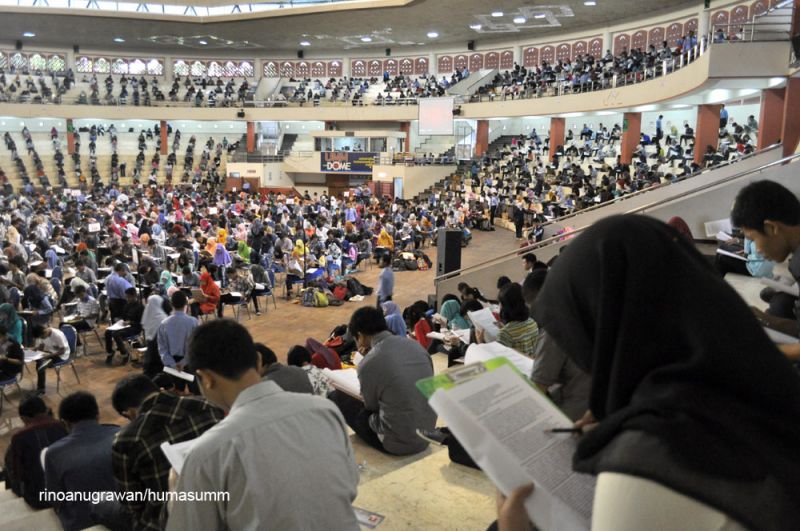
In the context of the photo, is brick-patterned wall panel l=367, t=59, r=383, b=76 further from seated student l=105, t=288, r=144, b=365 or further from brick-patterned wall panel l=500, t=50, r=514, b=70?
seated student l=105, t=288, r=144, b=365

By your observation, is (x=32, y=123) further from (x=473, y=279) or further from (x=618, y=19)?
(x=473, y=279)

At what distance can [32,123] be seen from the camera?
3366 cm

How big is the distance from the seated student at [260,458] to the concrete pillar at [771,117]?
47.1 feet

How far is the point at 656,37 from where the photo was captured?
25.2 metres

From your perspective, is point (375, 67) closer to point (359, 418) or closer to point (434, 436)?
point (359, 418)

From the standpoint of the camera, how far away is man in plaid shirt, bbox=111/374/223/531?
2.54 metres

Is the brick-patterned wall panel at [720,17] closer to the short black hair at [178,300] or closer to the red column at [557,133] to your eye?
the red column at [557,133]

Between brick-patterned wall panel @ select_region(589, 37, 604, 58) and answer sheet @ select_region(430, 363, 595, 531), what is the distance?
29523 mm

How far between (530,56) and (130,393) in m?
30.9

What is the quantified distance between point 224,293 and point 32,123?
2913cm

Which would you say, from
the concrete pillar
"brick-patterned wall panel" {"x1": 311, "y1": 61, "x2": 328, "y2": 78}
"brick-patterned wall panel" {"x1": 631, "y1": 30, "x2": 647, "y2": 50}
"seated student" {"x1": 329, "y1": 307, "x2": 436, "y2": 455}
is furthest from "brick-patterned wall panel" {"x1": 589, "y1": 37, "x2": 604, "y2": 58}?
"seated student" {"x1": 329, "y1": 307, "x2": 436, "y2": 455}

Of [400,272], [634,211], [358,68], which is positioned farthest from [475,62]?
[634,211]

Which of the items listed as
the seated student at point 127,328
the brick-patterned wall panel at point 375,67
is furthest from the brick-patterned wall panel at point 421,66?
the seated student at point 127,328

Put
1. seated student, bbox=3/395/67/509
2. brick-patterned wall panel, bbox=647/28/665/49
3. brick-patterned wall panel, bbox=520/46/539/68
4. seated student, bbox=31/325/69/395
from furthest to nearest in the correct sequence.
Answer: brick-patterned wall panel, bbox=520/46/539/68, brick-patterned wall panel, bbox=647/28/665/49, seated student, bbox=31/325/69/395, seated student, bbox=3/395/67/509
